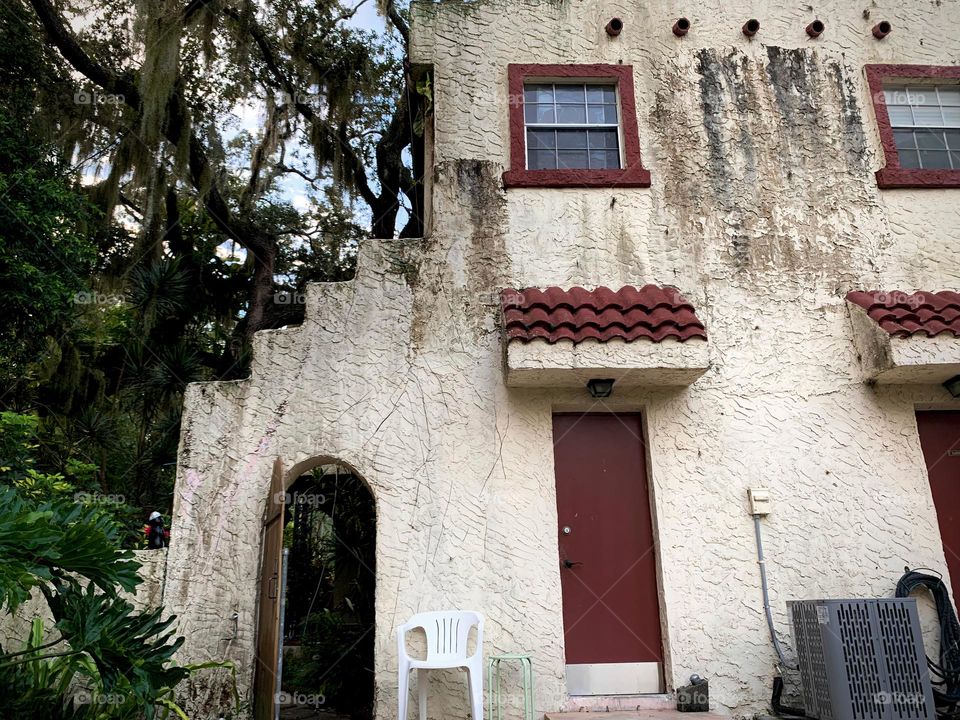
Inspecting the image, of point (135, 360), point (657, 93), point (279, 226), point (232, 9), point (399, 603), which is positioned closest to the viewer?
point (399, 603)

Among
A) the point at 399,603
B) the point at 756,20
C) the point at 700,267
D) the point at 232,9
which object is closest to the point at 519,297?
the point at 700,267

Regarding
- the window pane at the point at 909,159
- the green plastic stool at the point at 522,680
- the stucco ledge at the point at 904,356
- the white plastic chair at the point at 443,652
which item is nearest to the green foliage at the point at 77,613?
Answer: the white plastic chair at the point at 443,652

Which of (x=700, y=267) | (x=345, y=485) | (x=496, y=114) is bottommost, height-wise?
(x=345, y=485)

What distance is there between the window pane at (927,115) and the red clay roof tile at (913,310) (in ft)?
6.89

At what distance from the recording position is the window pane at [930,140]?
7.79 meters

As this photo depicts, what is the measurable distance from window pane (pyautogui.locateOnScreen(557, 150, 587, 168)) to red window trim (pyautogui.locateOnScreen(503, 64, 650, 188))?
0.81 ft

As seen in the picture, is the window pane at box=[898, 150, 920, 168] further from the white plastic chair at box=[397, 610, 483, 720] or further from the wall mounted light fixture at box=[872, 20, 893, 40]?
the white plastic chair at box=[397, 610, 483, 720]

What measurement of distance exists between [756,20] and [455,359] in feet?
16.1

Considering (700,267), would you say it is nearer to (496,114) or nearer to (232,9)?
(496,114)

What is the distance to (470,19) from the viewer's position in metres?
7.73

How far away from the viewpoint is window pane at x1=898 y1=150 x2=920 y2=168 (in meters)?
7.66

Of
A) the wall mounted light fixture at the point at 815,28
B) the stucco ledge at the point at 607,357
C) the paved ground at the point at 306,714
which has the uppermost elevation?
the wall mounted light fixture at the point at 815,28

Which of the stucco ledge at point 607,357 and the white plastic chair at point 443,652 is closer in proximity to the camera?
the white plastic chair at point 443,652

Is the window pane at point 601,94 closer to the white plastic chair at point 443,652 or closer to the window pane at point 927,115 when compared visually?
the window pane at point 927,115
